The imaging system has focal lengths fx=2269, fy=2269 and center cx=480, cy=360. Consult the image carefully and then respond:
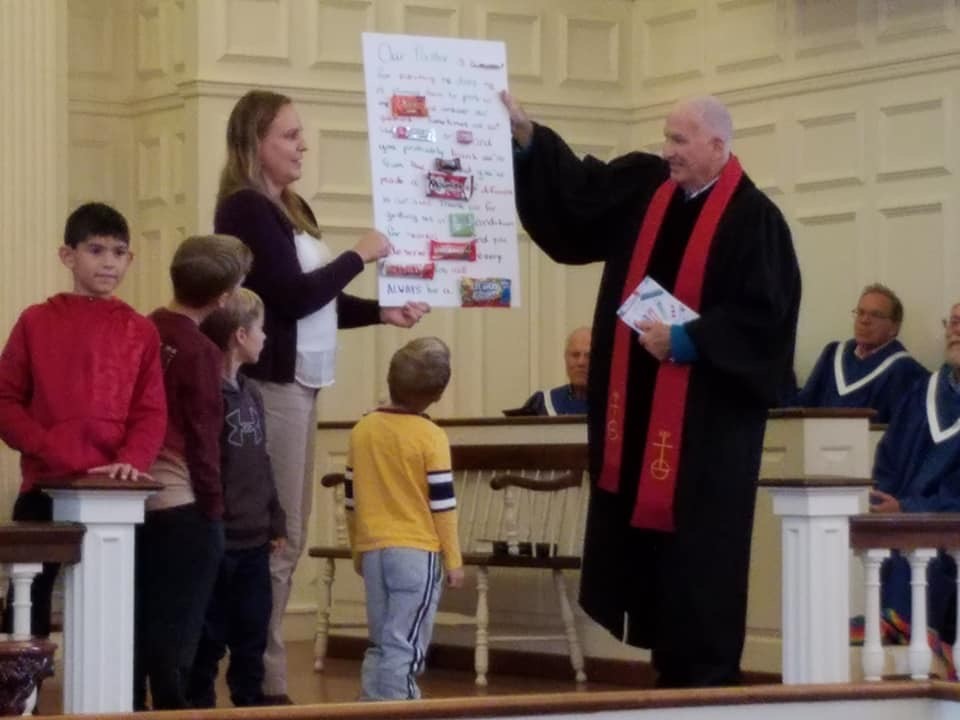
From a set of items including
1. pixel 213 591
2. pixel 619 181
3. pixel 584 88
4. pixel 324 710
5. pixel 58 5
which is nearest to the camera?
pixel 324 710

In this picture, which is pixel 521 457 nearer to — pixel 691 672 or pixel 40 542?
pixel 691 672

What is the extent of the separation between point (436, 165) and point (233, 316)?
79 centimetres

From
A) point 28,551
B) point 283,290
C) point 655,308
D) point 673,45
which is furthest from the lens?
point 673,45

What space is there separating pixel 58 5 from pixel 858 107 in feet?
10.9

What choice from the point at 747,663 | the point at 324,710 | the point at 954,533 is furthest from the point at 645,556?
the point at 747,663

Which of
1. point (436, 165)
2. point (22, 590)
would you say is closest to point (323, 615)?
point (436, 165)

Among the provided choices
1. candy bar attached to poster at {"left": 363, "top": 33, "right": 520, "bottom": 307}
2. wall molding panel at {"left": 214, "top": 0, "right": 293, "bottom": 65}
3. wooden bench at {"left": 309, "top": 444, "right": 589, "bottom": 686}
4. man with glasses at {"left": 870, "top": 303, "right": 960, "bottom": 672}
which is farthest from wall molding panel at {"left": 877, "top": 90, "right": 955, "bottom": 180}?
candy bar attached to poster at {"left": 363, "top": 33, "right": 520, "bottom": 307}

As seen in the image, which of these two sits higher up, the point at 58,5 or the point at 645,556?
the point at 58,5

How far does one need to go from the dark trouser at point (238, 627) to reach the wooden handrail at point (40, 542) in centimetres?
58

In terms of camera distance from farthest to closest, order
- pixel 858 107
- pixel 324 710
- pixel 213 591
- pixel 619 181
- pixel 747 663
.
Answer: pixel 858 107
pixel 747 663
pixel 619 181
pixel 213 591
pixel 324 710

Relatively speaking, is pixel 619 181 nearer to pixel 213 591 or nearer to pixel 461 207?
pixel 461 207

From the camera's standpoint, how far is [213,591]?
18.5 ft

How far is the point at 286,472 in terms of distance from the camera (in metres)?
5.86

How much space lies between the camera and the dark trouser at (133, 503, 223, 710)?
5312mm
